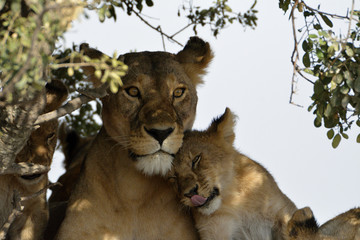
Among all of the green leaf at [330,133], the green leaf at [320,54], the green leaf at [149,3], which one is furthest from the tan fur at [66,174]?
the green leaf at [320,54]

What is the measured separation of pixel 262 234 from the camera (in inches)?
143

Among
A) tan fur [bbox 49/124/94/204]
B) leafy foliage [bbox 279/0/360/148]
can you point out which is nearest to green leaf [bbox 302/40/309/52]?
leafy foliage [bbox 279/0/360/148]

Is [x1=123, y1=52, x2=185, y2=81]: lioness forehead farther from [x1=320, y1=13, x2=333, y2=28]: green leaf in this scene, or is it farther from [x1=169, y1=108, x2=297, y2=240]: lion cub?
[x1=320, y1=13, x2=333, y2=28]: green leaf

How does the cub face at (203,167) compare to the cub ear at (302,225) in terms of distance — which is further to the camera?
the cub face at (203,167)

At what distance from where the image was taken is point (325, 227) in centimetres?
350

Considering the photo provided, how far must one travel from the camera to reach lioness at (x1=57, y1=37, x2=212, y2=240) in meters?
3.38

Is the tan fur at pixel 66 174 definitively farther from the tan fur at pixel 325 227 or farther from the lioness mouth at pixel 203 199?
the tan fur at pixel 325 227

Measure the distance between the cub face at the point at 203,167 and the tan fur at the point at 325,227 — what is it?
0.44 meters

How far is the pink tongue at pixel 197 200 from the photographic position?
3.46 meters

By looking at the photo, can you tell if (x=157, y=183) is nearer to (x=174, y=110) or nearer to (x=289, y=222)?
(x=174, y=110)

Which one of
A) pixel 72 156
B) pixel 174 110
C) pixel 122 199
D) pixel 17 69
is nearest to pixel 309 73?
pixel 174 110

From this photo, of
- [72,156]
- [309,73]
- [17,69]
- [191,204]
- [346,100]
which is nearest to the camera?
[17,69]

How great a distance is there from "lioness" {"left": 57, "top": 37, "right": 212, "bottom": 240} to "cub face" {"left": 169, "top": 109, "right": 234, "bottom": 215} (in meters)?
0.14

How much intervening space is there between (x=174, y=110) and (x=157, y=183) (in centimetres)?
50
